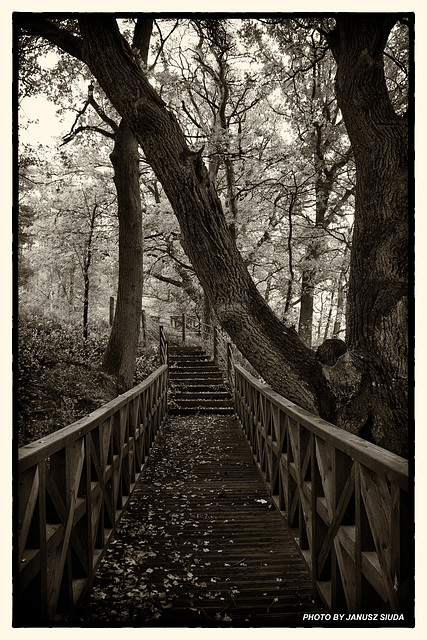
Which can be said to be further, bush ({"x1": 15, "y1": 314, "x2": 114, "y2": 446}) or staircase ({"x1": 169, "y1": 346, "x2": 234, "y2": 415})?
staircase ({"x1": 169, "y1": 346, "x2": 234, "y2": 415})

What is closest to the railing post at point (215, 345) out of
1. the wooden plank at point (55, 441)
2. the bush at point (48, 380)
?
the bush at point (48, 380)

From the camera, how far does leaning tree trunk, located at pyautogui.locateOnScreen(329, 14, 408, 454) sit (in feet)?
11.0

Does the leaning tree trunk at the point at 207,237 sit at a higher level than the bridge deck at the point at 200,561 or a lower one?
higher

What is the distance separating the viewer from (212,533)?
13.0 ft

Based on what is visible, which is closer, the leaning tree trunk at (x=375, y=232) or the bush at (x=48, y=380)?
the bush at (x=48, y=380)

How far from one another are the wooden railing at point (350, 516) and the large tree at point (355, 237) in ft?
1.47

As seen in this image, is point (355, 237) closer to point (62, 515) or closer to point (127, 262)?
point (62, 515)

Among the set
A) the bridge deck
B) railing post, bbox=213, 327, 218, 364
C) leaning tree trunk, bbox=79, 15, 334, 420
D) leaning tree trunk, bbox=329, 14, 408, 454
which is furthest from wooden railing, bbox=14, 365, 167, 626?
railing post, bbox=213, 327, 218, 364

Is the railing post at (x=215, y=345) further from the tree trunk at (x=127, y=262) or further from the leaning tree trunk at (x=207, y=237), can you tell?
the leaning tree trunk at (x=207, y=237)

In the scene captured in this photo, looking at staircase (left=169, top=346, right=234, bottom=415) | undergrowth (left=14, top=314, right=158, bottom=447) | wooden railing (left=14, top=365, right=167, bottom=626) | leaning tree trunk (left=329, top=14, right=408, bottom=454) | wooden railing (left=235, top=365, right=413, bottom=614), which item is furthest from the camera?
staircase (left=169, top=346, right=234, bottom=415)

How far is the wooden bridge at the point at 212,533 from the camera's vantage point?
210cm

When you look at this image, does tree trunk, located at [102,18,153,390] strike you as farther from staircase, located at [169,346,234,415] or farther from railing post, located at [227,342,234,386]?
railing post, located at [227,342,234,386]

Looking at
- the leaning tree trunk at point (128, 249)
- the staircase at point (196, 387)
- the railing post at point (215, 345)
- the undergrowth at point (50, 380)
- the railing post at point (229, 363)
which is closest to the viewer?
the undergrowth at point (50, 380)

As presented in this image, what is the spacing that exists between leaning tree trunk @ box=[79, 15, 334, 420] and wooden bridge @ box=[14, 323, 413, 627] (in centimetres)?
33
